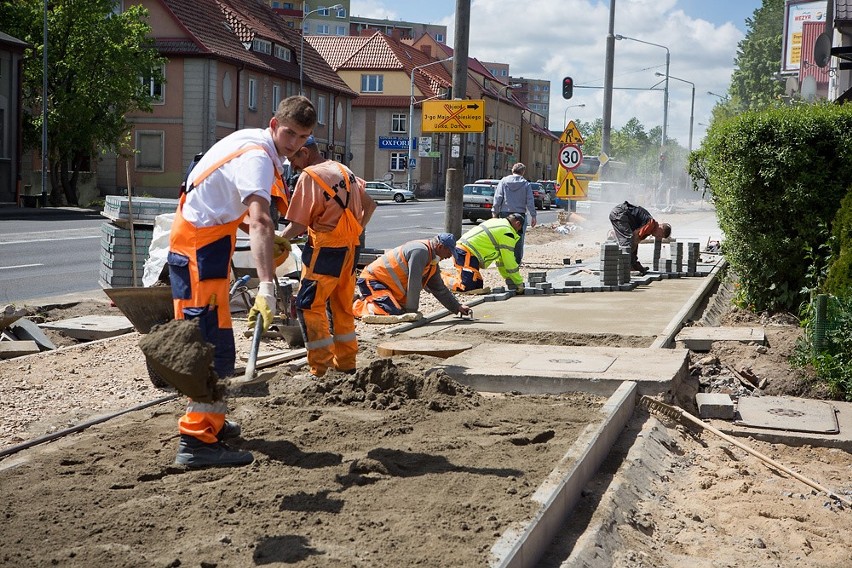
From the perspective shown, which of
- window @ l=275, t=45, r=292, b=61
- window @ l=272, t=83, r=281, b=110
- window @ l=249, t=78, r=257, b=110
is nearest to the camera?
window @ l=249, t=78, r=257, b=110

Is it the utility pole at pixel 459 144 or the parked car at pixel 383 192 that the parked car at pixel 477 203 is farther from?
the parked car at pixel 383 192

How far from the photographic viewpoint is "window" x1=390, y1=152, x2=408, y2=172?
7881 cm

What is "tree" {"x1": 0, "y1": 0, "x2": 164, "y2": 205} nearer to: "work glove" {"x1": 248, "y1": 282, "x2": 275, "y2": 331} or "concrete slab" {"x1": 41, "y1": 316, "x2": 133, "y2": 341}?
"concrete slab" {"x1": 41, "y1": 316, "x2": 133, "y2": 341}

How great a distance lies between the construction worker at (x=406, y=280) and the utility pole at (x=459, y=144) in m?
6.44

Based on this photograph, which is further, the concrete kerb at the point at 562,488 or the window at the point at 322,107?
the window at the point at 322,107

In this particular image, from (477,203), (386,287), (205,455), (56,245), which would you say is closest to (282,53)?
(477,203)

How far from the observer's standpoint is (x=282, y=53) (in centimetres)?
6278

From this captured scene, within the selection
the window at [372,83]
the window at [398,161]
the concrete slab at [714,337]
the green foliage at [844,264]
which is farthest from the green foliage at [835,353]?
the window at [372,83]

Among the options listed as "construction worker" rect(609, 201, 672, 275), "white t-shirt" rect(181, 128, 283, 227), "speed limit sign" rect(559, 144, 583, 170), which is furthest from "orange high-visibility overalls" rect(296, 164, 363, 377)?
"speed limit sign" rect(559, 144, 583, 170)

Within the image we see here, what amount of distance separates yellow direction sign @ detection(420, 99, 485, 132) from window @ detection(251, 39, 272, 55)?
42.4m

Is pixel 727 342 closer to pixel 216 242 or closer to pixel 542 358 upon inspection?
pixel 542 358

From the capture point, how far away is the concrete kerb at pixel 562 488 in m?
3.99

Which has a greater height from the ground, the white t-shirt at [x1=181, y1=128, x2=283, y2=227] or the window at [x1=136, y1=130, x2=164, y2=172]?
the window at [x1=136, y1=130, x2=164, y2=172]

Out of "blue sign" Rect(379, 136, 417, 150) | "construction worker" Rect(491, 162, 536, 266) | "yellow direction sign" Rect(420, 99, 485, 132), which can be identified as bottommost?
"construction worker" Rect(491, 162, 536, 266)
